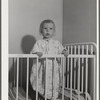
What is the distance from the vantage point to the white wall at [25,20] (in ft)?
6.14

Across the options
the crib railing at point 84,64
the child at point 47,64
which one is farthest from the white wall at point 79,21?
the child at point 47,64

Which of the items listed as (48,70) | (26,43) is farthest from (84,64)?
(26,43)

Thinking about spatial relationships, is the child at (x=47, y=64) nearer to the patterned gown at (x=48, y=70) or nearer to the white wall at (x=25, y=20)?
the patterned gown at (x=48, y=70)

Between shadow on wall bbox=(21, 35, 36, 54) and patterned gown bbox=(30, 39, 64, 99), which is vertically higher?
shadow on wall bbox=(21, 35, 36, 54)

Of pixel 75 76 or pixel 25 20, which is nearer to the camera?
pixel 75 76

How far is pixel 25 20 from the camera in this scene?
1918mm

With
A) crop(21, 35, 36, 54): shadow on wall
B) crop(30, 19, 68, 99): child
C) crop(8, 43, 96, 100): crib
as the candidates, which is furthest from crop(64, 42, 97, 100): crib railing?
crop(21, 35, 36, 54): shadow on wall

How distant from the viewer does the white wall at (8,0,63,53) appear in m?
1.87

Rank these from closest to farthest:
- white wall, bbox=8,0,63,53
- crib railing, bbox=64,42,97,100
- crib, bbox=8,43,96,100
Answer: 1. crib, bbox=8,43,96,100
2. crib railing, bbox=64,42,97,100
3. white wall, bbox=8,0,63,53

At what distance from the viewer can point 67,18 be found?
202cm

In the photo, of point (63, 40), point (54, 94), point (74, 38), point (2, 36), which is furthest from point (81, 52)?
point (2, 36)

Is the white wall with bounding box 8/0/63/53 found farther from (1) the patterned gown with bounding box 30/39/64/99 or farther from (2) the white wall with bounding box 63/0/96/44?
(1) the patterned gown with bounding box 30/39/64/99

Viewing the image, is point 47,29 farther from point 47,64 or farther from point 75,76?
point 75,76

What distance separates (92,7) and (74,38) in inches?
14.3
